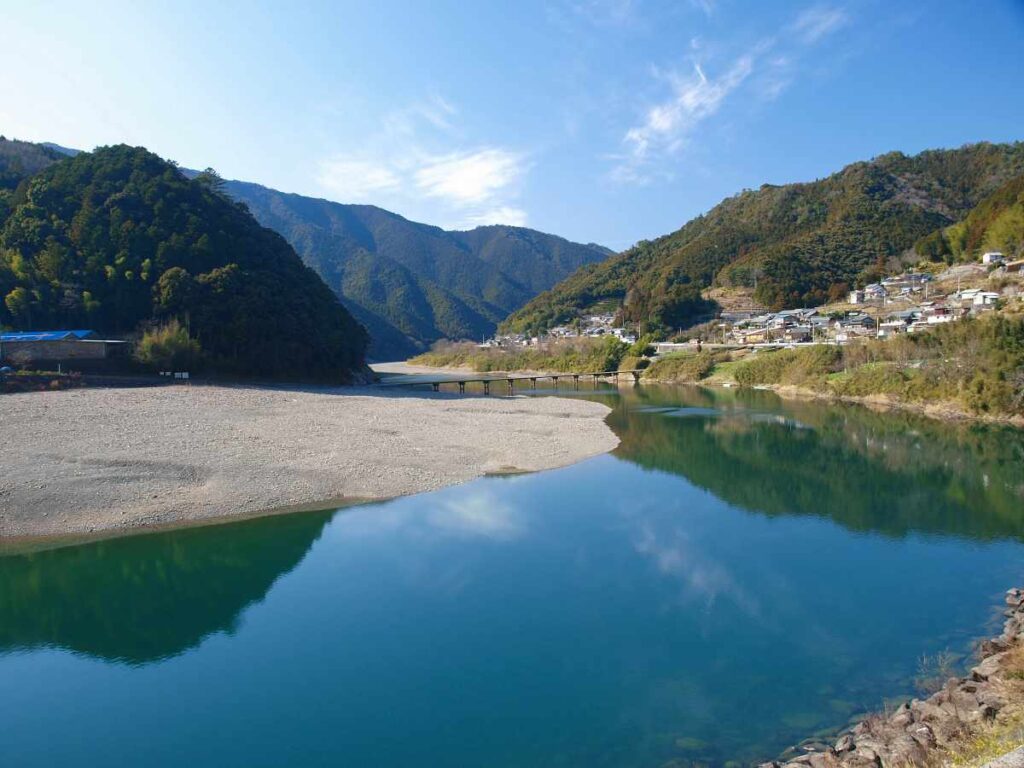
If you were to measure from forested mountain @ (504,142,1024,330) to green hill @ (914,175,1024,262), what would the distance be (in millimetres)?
6183

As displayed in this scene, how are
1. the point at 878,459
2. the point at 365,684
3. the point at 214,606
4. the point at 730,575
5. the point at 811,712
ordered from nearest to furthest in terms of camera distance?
the point at 811,712 < the point at 365,684 < the point at 214,606 < the point at 730,575 < the point at 878,459

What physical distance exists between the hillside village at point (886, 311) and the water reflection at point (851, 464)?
49.4ft

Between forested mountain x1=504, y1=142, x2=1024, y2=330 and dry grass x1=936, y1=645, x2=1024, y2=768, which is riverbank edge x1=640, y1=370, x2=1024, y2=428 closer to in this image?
dry grass x1=936, y1=645, x2=1024, y2=768

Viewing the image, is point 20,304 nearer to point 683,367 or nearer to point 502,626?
point 502,626

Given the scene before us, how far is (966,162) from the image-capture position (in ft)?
306

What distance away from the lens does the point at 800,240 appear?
86.3 m

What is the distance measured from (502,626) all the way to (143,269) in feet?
121

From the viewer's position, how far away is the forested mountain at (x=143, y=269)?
119 feet

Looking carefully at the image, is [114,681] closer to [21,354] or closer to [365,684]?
[365,684]

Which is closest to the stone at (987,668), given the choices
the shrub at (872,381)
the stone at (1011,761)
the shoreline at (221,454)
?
the stone at (1011,761)

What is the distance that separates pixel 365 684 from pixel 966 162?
117 meters

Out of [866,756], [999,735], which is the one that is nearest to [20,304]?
[866,756]

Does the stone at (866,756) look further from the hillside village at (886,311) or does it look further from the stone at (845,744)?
the hillside village at (886,311)

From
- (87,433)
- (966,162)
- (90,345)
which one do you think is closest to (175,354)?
(90,345)
